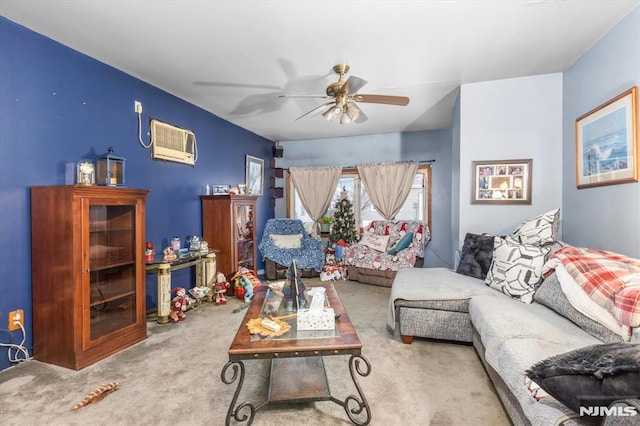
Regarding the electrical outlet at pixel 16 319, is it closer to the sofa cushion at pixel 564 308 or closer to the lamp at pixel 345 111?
the lamp at pixel 345 111

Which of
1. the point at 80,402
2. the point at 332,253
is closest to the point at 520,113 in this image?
the point at 332,253

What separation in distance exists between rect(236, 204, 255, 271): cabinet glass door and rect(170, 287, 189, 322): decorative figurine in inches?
37.1

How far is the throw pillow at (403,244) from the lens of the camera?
14.8 feet

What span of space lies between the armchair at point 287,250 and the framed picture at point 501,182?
246 centimetres

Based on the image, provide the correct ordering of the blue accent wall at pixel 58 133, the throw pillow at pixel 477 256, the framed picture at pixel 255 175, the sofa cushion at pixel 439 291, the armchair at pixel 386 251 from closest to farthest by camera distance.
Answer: the blue accent wall at pixel 58 133 < the sofa cushion at pixel 439 291 < the throw pillow at pixel 477 256 < the armchair at pixel 386 251 < the framed picture at pixel 255 175

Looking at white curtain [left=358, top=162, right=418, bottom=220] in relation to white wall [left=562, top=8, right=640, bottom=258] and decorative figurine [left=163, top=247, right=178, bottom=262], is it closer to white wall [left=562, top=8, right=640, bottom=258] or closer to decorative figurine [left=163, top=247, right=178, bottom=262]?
white wall [left=562, top=8, right=640, bottom=258]

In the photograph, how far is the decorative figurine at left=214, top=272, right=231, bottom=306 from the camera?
3.61 meters

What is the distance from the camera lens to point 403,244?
4.50 m

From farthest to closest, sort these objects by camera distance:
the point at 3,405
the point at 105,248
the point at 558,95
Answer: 1. the point at 558,95
2. the point at 105,248
3. the point at 3,405

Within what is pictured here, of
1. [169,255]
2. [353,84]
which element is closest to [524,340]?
[353,84]

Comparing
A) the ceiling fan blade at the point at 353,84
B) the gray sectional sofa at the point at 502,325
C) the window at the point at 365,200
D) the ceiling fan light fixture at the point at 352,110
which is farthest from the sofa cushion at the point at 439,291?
the window at the point at 365,200

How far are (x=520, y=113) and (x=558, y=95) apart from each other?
0.37m

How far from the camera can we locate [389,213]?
5.26m

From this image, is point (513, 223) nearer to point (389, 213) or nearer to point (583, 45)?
point (583, 45)
